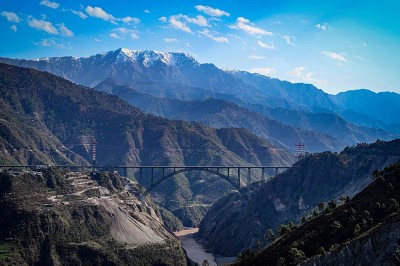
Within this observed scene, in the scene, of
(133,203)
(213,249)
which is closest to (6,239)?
(133,203)

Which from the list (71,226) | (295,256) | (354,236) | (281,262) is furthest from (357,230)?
(71,226)

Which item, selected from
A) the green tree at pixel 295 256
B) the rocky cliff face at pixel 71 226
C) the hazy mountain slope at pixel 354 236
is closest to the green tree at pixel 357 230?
the hazy mountain slope at pixel 354 236

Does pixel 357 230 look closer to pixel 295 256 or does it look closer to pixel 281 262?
pixel 295 256

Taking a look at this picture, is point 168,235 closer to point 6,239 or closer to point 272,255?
point 6,239

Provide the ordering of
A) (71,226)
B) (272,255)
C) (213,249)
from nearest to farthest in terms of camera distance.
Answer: (272,255)
(71,226)
(213,249)

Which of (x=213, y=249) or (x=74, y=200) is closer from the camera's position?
(x=74, y=200)
